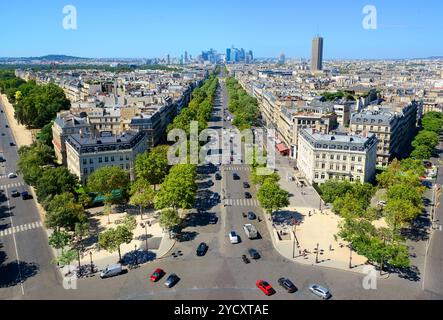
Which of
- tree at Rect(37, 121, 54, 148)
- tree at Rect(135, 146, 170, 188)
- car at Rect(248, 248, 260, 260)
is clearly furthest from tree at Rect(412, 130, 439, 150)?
tree at Rect(37, 121, 54, 148)

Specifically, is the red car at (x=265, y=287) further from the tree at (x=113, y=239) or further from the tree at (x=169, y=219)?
the tree at (x=113, y=239)

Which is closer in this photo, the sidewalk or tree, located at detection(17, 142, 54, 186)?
the sidewalk

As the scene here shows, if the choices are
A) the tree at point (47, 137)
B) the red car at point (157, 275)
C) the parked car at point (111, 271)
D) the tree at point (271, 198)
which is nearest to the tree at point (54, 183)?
the parked car at point (111, 271)

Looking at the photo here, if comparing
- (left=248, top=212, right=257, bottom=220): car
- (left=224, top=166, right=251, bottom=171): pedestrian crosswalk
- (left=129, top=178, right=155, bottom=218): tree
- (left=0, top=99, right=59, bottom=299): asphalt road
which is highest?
(left=129, top=178, right=155, bottom=218): tree

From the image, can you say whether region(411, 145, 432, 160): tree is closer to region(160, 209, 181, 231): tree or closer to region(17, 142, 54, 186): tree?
region(160, 209, 181, 231): tree

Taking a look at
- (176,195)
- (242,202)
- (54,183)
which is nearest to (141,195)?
(176,195)

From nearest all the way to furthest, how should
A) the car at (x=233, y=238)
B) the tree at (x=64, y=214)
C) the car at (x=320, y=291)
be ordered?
the car at (x=320, y=291) < the tree at (x=64, y=214) < the car at (x=233, y=238)

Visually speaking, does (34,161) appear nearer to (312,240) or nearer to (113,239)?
(113,239)
